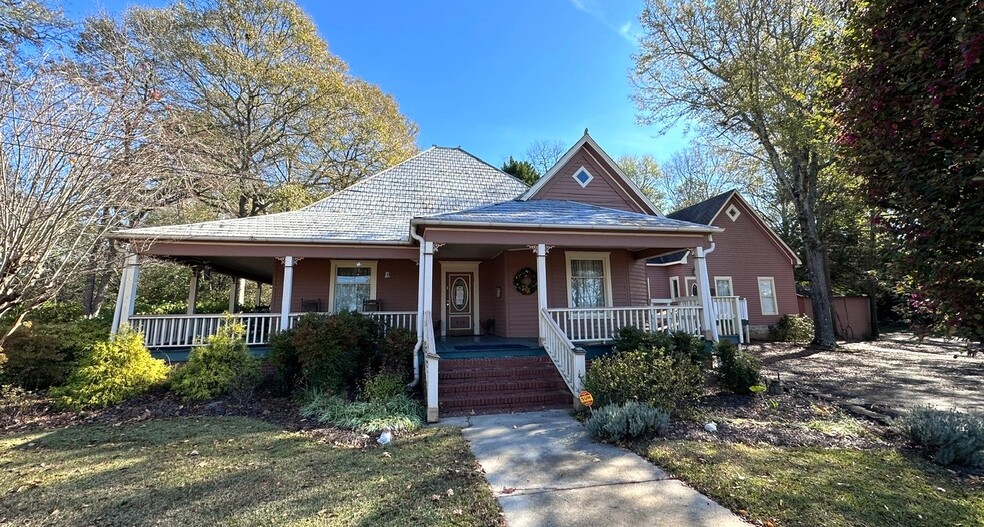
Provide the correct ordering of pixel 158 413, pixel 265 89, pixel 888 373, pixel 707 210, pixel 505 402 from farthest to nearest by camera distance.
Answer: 1. pixel 707 210
2. pixel 265 89
3. pixel 888 373
4. pixel 505 402
5. pixel 158 413

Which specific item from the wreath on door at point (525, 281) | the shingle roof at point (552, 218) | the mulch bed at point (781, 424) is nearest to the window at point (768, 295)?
the shingle roof at point (552, 218)

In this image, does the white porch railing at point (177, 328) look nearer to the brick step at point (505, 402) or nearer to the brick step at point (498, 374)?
the brick step at point (498, 374)

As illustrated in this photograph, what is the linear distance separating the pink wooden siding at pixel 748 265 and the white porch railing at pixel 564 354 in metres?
12.2

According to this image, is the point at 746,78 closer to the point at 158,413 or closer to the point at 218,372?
the point at 218,372

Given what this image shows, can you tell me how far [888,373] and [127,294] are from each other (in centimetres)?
1778

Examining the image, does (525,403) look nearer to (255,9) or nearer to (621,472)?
(621,472)

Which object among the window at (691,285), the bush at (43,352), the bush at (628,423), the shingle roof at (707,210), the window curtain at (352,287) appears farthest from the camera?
the shingle roof at (707,210)

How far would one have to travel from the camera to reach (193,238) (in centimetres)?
854

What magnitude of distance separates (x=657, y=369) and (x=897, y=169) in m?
3.77

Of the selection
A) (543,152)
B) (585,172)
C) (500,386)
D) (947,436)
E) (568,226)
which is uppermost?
(543,152)

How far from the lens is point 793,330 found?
Answer: 55.6ft

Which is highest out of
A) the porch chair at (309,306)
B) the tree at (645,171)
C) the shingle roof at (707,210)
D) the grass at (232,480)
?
the tree at (645,171)

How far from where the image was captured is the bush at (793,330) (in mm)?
16875

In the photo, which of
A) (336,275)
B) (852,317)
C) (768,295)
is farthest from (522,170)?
(852,317)
